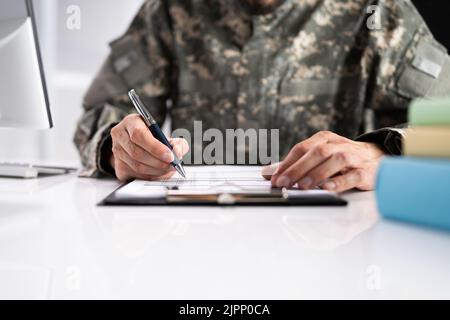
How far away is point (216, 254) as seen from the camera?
39cm

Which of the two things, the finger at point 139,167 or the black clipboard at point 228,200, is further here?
the finger at point 139,167

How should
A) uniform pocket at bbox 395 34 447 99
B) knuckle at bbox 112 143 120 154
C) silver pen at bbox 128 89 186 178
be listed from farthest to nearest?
1. uniform pocket at bbox 395 34 447 99
2. knuckle at bbox 112 143 120 154
3. silver pen at bbox 128 89 186 178

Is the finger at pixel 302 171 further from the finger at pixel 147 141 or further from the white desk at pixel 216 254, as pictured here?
the finger at pixel 147 141

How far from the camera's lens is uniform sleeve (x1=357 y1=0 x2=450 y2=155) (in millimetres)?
1247

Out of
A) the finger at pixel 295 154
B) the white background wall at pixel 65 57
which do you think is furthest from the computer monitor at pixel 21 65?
the white background wall at pixel 65 57

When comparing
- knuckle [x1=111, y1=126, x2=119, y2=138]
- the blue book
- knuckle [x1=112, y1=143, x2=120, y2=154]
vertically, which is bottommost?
knuckle [x1=112, y1=143, x2=120, y2=154]

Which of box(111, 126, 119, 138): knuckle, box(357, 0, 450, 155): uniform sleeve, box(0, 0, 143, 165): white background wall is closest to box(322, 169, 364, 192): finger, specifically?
box(111, 126, 119, 138): knuckle

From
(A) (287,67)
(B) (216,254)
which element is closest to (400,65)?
(A) (287,67)

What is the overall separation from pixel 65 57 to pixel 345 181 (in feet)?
8.16

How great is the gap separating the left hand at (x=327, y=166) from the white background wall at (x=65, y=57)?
222 centimetres

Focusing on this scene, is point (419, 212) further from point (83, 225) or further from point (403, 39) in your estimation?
point (403, 39)

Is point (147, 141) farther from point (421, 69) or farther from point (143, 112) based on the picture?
point (421, 69)

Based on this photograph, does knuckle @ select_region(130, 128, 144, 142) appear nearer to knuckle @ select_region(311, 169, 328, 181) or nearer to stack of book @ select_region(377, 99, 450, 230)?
knuckle @ select_region(311, 169, 328, 181)

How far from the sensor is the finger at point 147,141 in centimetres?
78
